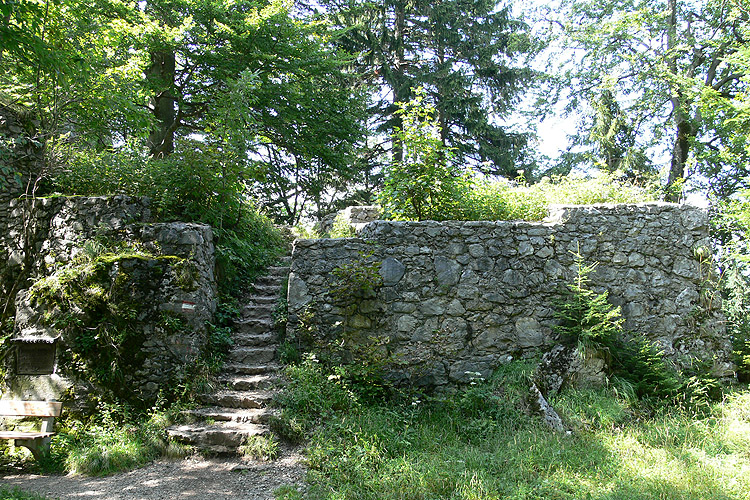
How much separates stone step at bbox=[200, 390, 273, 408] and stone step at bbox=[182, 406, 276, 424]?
0.31 ft

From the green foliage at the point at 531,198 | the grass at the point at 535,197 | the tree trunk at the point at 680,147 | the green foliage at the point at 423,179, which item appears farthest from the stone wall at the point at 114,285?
the tree trunk at the point at 680,147

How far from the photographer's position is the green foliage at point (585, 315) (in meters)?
6.38

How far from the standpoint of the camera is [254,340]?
7.06 m

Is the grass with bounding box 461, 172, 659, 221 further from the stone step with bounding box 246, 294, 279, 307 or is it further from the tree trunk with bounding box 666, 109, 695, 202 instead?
the tree trunk with bounding box 666, 109, 695, 202

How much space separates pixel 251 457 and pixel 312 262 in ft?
9.22

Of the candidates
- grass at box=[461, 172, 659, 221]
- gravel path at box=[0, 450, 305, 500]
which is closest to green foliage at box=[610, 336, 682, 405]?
grass at box=[461, 172, 659, 221]

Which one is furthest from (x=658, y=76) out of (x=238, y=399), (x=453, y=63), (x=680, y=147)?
(x=238, y=399)

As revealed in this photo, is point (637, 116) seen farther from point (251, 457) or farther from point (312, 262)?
point (251, 457)

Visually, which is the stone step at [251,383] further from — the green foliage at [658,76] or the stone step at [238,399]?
the green foliage at [658,76]

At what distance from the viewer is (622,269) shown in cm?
701

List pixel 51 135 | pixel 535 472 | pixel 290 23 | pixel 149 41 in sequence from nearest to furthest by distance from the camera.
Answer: pixel 535 472
pixel 51 135
pixel 149 41
pixel 290 23

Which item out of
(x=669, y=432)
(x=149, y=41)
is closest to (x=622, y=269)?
(x=669, y=432)

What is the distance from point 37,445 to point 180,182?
4.03m

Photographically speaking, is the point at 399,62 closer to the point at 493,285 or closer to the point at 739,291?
the point at 493,285
